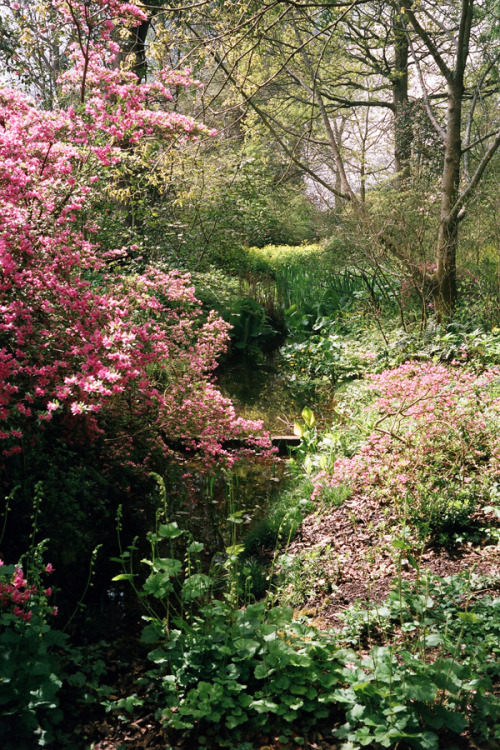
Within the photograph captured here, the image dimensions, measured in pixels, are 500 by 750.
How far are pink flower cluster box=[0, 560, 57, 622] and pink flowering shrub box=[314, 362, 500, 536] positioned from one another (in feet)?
7.13

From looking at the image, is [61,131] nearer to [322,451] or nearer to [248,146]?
[322,451]

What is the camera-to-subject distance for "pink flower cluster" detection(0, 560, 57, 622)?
2.35m

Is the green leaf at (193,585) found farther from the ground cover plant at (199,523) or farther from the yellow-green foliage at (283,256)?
the yellow-green foliage at (283,256)

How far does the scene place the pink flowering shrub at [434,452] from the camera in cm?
375

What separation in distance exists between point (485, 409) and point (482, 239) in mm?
4607

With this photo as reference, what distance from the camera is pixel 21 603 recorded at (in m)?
2.42

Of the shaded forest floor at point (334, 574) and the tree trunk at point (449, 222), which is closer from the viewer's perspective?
the shaded forest floor at point (334, 574)

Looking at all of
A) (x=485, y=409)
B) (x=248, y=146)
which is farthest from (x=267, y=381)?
(x=248, y=146)

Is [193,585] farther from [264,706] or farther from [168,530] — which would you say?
[264,706]

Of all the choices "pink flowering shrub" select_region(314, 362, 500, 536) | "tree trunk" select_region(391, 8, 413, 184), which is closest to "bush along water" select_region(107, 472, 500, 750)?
"pink flowering shrub" select_region(314, 362, 500, 536)

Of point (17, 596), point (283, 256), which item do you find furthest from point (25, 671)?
point (283, 256)

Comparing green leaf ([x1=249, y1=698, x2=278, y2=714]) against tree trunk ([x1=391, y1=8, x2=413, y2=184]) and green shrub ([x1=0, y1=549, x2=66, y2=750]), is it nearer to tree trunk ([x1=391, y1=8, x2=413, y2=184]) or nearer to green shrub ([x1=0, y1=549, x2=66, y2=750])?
green shrub ([x1=0, y1=549, x2=66, y2=750])

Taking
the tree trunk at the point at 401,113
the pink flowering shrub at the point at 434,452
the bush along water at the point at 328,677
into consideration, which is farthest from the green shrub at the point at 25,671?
the tree trunk at the point at 401,113

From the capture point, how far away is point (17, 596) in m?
2.36
